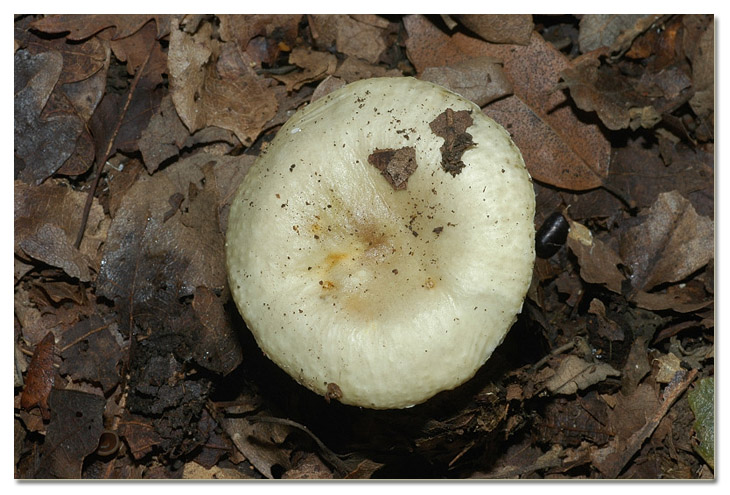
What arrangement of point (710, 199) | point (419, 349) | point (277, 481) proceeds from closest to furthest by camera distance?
point (419, 349) < point (277, 481) < point (710, 199)

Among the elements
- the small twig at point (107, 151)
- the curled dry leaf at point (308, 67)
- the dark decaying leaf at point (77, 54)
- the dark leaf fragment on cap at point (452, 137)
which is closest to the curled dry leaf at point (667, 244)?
the dark leaf fragment on cap at point (452, 137)

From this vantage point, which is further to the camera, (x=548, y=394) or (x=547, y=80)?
(x=547, y=80)

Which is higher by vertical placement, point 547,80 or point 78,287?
point 547,80

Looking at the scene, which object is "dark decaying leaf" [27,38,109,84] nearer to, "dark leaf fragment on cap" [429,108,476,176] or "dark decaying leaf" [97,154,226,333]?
"dark decaying leaf" [97,154,226,333]

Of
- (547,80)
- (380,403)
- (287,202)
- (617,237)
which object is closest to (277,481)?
(380,403)

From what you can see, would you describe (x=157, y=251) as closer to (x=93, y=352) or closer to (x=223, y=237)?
(x=223, y=237)

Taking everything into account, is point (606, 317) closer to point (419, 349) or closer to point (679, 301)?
point (679, 301)

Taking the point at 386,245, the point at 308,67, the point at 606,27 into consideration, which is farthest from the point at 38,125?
Answer: the point at 606,27
